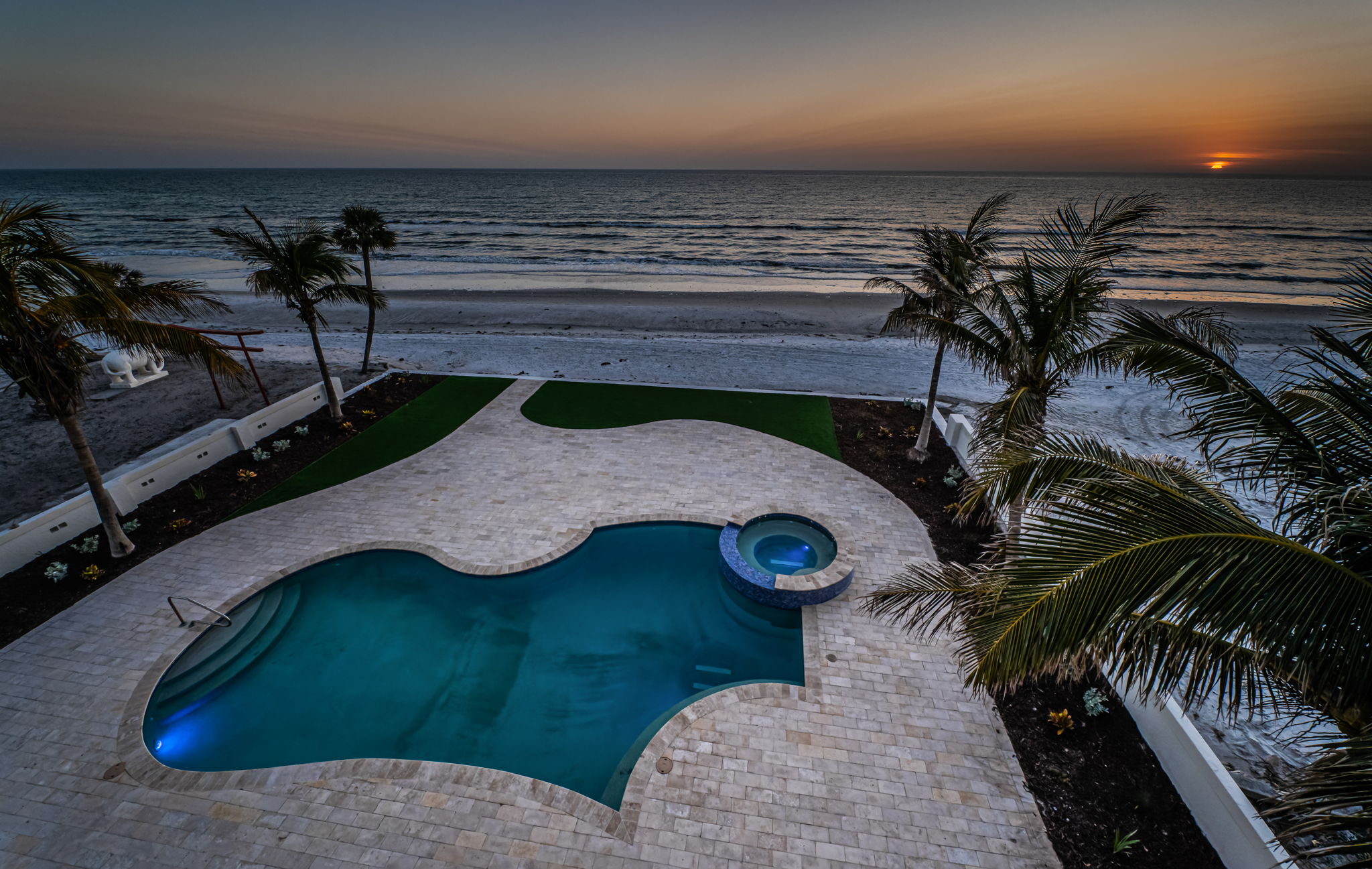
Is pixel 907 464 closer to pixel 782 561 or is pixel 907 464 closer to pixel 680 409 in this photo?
pixel 782 561

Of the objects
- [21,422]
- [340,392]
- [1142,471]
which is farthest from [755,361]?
[21,422]

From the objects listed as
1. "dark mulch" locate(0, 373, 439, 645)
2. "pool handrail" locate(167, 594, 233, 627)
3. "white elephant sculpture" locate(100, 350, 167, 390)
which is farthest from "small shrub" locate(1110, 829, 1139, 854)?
"white elephant sculpture" locate(100, 350, 167, 390)

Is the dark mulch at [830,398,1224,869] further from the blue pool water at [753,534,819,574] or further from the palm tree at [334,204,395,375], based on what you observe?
the palm tree at [334,204,395,375]

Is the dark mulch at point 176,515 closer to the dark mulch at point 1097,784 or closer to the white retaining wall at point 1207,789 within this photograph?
the dark mulch at point 1097,784

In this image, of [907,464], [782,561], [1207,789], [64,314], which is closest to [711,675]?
[782,561]

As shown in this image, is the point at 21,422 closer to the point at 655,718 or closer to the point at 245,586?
the point at 245,586

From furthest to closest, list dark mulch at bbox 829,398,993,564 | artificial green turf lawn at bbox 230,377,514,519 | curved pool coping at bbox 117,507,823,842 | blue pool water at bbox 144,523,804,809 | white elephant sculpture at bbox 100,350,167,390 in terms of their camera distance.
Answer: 1. white elephant sculpture at bbox 100,350,167,390
2. artificial green turf lawn at bbox 230,377,514,519
3. dark mulch at bbox 829,398,993,564
4. blue pool water at bbox 144,523,804,809
5. curved pool coping at bbox 117,507,823,842

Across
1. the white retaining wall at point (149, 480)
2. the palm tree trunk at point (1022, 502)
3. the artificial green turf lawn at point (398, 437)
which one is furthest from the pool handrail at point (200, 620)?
the palm tree trunk at point (1022, 502)
